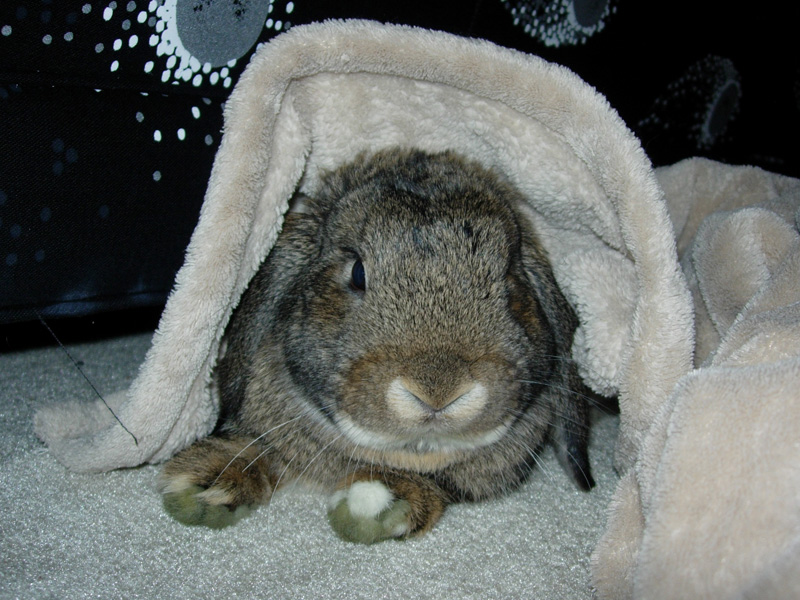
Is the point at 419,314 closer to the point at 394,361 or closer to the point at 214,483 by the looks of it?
the point at 394,361

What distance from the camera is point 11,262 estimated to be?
48.3 inches

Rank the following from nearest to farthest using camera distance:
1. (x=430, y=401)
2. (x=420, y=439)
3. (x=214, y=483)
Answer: (x=430, y=401) < (x=420, y=439) < (x=214, y=483)

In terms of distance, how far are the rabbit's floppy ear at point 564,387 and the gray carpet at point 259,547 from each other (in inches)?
2.4

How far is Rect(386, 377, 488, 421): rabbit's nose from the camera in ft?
3.30

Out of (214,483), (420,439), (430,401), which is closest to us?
(430,401)

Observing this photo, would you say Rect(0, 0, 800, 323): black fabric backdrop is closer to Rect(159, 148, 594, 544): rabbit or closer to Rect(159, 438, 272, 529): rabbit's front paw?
Rect(159, 148, 594, 544): rabbit

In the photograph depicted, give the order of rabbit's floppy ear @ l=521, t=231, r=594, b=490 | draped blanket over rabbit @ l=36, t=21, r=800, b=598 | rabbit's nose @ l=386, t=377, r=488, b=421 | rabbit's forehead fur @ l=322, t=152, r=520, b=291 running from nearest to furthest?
draped blanket over rabbit @ l=36, t=21, r=800, b=598
rabbit's nose @ l=386, t=377, r=488, b=421
rabbit's forehead fur @ l=322, t=152, r=520, b=291
rabbit's floppy ear @ l=521, t=231, r=594, b=490

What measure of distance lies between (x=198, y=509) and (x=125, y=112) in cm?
68

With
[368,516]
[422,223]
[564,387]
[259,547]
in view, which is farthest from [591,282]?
[259,547]

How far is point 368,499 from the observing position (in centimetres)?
119

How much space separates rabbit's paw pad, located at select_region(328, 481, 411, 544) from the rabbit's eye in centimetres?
34

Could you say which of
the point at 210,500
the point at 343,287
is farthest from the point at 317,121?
the point at 210,500

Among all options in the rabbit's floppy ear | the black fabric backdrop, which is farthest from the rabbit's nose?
the black fabric backdrop

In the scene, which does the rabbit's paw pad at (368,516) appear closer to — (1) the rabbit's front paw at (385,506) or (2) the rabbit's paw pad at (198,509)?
(1) the rabbit's front paw at (385,506)
